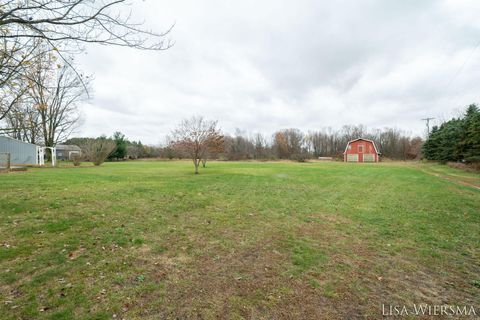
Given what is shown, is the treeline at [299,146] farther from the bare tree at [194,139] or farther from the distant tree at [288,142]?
the bare tree at [194,139]

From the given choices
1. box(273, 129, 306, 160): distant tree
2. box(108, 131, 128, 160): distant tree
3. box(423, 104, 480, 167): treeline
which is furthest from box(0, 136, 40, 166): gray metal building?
box(273, 129, 306, 160): distant tree

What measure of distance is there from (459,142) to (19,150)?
53331mm

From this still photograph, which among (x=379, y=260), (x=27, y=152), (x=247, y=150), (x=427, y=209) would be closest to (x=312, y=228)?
(x=379, y=260)

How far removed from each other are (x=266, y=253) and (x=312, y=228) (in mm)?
1955

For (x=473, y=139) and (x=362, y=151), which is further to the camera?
(x=362, y=151)

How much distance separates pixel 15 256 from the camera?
353 cm

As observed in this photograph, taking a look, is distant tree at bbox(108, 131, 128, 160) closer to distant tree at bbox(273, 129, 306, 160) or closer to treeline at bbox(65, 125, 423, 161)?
treeline at bbox(65, 125, 423, 161)

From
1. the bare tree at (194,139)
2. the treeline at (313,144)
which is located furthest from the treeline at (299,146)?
the bare tree at (194,139)

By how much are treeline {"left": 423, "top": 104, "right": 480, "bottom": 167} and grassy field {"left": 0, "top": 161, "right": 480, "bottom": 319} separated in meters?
23.7

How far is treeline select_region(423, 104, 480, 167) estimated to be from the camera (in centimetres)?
2353

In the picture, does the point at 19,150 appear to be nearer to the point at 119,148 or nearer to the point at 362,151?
the point at 119,148

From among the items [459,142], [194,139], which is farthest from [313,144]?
[194,139]

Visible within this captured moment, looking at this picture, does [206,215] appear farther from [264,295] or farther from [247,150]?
[247,150]

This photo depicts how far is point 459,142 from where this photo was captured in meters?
29.0
